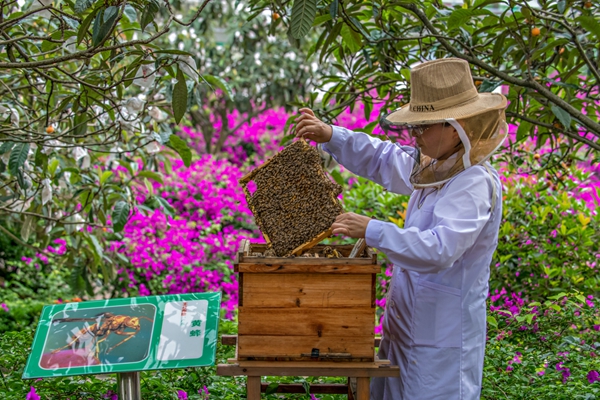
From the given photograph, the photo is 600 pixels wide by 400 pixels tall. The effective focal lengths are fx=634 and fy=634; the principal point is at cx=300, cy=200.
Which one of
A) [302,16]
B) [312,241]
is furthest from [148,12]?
[312,241]

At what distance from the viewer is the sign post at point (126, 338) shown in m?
1.99

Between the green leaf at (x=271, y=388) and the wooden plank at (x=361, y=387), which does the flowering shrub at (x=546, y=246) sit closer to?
the green leaf at (x=271, y=388)

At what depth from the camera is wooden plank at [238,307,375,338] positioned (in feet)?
6.13

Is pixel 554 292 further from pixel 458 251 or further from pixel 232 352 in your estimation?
pixel 458 251

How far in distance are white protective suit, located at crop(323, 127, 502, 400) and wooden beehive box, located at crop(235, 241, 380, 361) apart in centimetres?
13

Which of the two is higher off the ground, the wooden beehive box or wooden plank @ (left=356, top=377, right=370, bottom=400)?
the wooden beehive box

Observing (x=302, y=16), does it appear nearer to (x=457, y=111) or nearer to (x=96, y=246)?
(x=457, y=111)

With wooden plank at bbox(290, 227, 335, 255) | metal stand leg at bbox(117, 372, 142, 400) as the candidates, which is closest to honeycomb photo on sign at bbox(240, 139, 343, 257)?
wooden plank at bbox(290, 227, 335, 255)

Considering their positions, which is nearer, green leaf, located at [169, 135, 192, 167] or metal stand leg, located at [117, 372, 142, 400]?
metal stand leg, located at [117, 372, 142, 400]

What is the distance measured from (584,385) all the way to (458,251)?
41.6 inches

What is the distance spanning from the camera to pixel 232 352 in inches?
125

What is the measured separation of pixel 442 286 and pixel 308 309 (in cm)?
43

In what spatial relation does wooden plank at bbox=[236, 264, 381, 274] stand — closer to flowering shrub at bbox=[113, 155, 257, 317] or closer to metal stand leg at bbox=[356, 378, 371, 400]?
metal stand leg at bbox=[356, 378, 371, 400]

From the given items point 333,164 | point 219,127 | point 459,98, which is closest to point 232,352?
point 333,164
